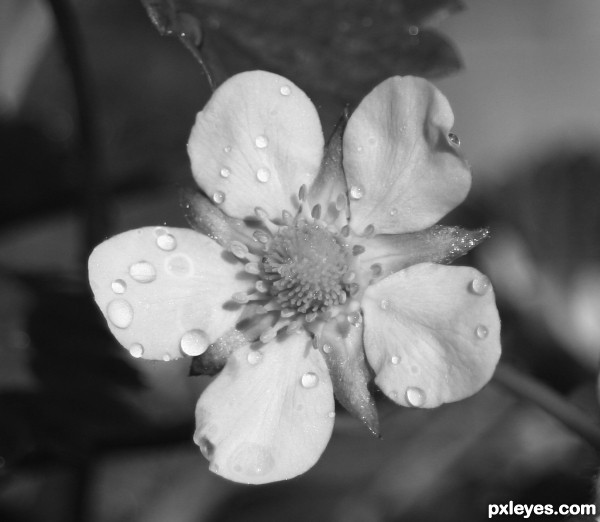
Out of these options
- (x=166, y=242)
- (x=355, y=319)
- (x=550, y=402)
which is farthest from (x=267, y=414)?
(x=550, y=402)

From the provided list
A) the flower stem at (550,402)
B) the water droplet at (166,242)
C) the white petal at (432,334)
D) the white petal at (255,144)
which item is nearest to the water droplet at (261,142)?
the white petal at (255,144)

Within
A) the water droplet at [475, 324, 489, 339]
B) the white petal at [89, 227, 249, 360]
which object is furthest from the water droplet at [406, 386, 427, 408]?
the white petal at [89, 227, 249, 360]

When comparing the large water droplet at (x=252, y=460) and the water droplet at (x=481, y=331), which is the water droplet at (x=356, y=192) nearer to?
the water droplet at (x=481, y=331)

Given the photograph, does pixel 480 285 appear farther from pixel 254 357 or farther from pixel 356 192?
pixel 254 357

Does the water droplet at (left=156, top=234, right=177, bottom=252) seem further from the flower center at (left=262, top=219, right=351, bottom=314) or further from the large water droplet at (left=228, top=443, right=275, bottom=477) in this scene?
the large water droplet at (left=228, top=443, right=275, bottom=477)

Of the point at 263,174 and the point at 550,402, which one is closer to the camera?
the point at 263,174
